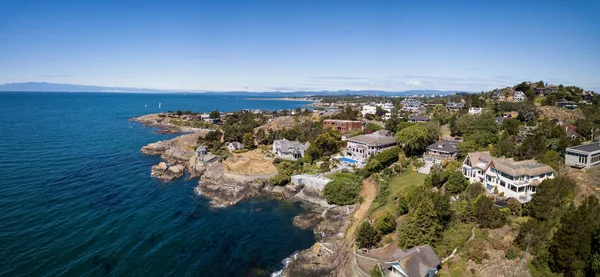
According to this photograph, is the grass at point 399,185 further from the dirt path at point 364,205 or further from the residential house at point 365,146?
the residential house at point 365,146

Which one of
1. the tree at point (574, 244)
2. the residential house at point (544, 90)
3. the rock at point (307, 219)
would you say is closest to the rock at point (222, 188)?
the rock at point (307, 219)

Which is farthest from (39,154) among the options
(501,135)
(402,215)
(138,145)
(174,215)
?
(501,135)

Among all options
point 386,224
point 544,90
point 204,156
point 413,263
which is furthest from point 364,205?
point 544,90

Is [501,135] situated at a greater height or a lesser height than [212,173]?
greater

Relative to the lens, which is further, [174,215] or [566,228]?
[174,215]

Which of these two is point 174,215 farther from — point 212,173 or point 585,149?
point 585,149

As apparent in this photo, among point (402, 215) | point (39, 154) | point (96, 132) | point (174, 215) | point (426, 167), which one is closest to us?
point (402, 215)

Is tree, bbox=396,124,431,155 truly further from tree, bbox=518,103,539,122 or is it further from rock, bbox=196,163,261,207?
rock, bbox=196,163,261,207
